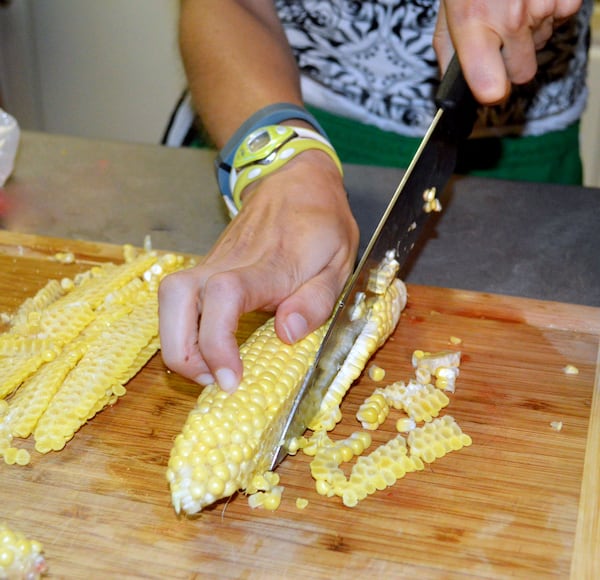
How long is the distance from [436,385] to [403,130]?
94cm

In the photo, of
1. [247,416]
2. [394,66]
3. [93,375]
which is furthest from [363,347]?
[394,66]

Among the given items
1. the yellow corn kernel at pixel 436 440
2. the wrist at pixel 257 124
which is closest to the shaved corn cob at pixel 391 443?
the yellow corn kernel at pixel 436 440

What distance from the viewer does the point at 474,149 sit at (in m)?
2.21

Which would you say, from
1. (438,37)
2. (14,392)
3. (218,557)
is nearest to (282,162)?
(438,37)

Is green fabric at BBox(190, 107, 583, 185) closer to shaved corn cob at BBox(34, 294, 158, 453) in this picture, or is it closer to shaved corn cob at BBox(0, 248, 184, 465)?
shaved corn cob at BBox(0, 248, 184, 465)

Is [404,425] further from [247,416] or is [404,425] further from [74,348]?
[74,348]

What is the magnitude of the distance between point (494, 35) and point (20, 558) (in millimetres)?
1120

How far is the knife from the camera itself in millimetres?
1262

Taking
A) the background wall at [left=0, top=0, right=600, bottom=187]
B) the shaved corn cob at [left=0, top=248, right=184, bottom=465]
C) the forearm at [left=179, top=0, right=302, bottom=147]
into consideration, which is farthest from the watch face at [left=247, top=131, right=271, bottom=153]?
the background wall at [left=0, top=0, right=600, bottom=187]

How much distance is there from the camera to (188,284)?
1.27m

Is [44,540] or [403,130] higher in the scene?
[44,540]

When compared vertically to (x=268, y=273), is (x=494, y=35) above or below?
above

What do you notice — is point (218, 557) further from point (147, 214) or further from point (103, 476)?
point (147, 214)

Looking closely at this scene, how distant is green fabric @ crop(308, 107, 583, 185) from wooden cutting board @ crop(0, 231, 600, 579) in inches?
33.1
